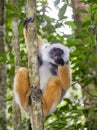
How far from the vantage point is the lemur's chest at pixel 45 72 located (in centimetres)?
545

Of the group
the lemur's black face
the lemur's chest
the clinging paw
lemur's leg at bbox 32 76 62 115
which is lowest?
lemur's leg at bbox 32 76 62 115

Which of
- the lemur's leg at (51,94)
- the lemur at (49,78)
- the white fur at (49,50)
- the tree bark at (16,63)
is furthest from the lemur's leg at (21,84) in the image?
the white fur at (49,50)

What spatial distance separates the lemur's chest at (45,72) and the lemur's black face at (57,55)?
0.38 metres

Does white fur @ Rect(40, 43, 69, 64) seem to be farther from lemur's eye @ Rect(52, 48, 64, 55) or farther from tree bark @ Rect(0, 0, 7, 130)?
tree bark @ Rect(0, 0, 7, 130)

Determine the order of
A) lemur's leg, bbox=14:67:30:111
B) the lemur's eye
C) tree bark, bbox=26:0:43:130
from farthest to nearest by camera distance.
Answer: the lemur's eye
lemur's leg, bbox=14:67:30:111
tree bark, bbox=26:0:43:130

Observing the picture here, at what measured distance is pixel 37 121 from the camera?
3.75m

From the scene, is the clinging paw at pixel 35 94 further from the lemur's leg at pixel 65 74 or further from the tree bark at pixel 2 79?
the tree bark at pixel 2 79

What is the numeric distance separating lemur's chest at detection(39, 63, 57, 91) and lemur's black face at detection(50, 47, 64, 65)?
38 centimetres

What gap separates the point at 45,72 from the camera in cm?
554

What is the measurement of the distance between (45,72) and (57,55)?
1.95ft

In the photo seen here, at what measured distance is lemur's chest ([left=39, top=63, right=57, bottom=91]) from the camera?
5.45 m

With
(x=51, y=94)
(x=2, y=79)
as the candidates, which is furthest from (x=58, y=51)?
(x=2, y=79)

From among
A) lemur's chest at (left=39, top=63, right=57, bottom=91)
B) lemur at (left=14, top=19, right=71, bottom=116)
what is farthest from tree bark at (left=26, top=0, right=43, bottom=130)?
lemur's chest at (left=39, top=63, right=57, bottom=91)

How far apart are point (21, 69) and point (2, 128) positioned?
1.21 meters
